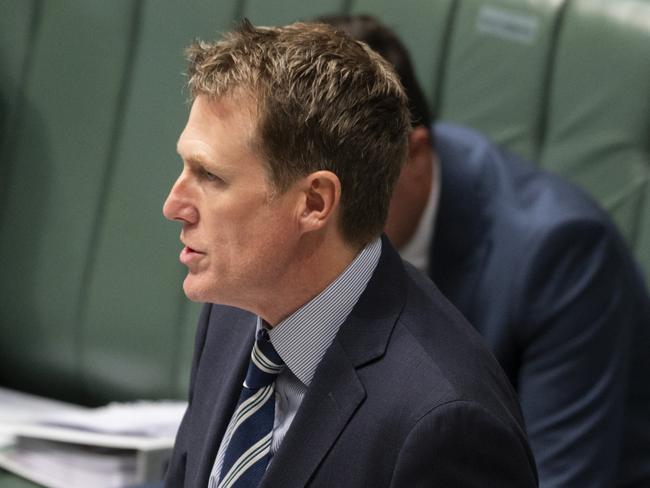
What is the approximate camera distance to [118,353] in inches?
95.7

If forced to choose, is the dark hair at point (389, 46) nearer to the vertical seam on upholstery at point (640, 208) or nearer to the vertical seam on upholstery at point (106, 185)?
the vertical seam on upholstery at point (640, 208)

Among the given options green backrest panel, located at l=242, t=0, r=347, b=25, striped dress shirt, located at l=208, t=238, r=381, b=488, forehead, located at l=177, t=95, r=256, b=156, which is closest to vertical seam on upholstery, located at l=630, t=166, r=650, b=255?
green backrest panel, located at l=242, t=0, r=347, b=25

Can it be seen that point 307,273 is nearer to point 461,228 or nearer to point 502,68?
point 461,228

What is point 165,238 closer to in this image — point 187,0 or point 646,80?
point 187,0

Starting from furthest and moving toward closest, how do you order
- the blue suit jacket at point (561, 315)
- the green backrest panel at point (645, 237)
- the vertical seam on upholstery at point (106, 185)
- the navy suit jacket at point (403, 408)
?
the vertical seam on upholstery at point (106, 185)
the green backrest panel at point (645, 237)
the blue suit jacket at point (561, 315)
the navy suit jacket at point (403, 408)

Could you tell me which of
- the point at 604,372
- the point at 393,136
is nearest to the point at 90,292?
the point at 604,372

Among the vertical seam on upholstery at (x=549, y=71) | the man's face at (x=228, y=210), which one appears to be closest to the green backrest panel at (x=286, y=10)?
the vertical seam on upholstery at (x=549, y=71)

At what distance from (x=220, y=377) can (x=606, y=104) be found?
106 centimetres

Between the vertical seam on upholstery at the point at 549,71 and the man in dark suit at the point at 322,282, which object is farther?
the vertical seam on upholstery at the point at 549,71

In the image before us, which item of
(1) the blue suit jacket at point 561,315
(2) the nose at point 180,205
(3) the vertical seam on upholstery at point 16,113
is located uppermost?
(2) the nose at point 180,205

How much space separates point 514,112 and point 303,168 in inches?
43.1

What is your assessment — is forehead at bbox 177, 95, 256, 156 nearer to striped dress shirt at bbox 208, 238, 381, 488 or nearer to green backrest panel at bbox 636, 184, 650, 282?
striped dress shirt at bbox 208, 238, 381, 488

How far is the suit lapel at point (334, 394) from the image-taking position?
1.11m

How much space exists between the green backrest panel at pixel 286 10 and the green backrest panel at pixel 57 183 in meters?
0.29
